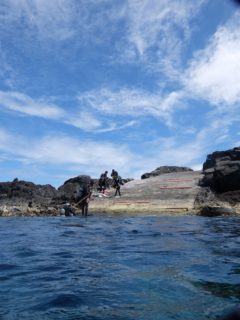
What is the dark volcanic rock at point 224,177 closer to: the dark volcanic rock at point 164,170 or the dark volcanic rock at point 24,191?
the dark volcanic rock at point 164,170

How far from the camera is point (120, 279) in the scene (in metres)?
7.42

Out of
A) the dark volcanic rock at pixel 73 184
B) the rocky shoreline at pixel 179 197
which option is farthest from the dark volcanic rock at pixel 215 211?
the dark volcanic rock at pixel 73 184

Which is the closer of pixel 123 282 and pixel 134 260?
pixel 123 282

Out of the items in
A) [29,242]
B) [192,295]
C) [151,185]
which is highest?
[151,185]

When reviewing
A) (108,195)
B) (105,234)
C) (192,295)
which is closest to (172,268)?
(192,295)

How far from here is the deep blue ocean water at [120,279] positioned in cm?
556

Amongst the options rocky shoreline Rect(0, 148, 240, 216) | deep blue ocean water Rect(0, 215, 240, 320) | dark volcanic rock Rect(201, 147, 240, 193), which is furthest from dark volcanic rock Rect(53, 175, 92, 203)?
deep blue ocean water Rect(0, 215, 240, 320)

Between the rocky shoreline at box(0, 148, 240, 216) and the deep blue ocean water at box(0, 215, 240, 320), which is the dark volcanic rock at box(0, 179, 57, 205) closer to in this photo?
the rocky shoreline at box(0, 148, 240, 216)

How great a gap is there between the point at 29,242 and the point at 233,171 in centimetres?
2217

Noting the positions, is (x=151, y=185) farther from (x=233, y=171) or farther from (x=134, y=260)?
(x=134, y=260)

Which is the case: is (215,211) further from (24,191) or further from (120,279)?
(24,191)

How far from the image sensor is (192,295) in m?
6.32

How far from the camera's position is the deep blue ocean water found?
5.56 metres

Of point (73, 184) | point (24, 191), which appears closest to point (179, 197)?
point (73, 184)
